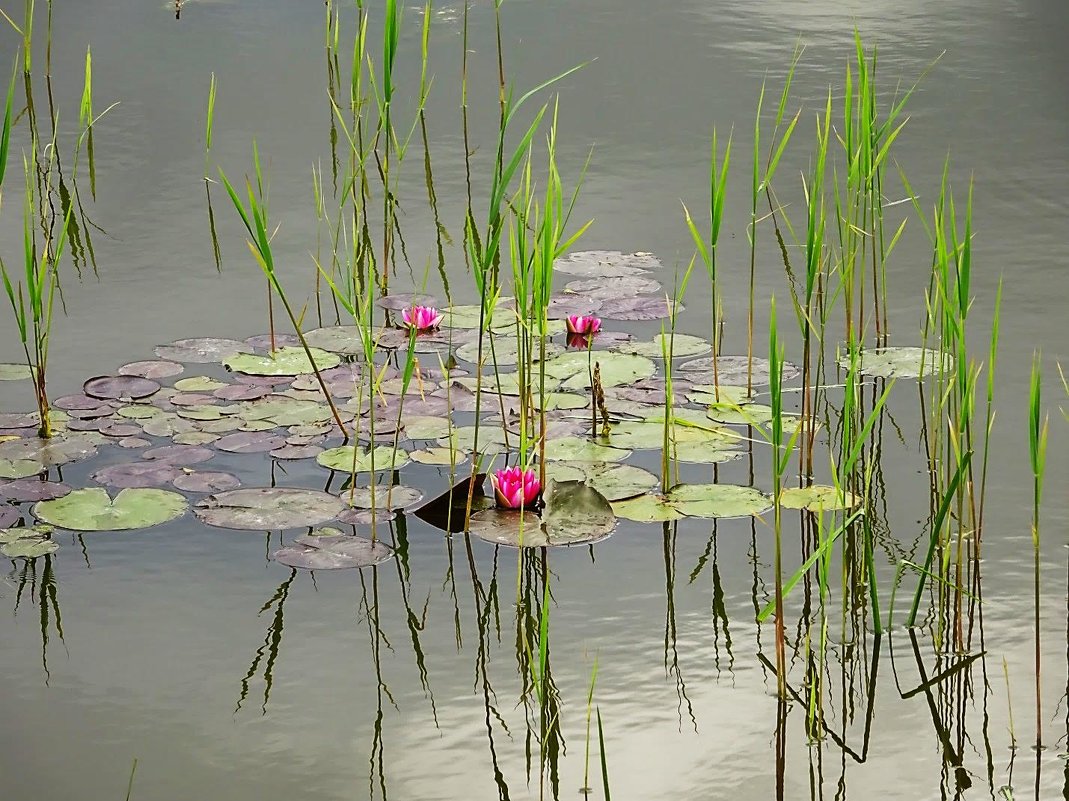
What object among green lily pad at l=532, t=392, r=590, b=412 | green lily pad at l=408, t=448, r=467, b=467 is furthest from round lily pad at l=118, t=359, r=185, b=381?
green lily pad at l=532, t=392, r=590, b=412

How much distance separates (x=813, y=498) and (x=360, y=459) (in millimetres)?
640

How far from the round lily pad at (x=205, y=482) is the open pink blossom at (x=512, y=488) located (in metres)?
0.38

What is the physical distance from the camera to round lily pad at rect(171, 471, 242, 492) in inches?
76.4

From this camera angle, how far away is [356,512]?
6.15 feet

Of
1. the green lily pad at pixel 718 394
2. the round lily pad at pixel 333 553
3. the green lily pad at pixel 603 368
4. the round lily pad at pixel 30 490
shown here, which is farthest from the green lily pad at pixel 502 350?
the round lily pad at pixel 30 490

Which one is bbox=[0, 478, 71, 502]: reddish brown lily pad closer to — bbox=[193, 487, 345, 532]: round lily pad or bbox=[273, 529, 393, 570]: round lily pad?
bbox=[193, 487, 345, 532]: round lily pad

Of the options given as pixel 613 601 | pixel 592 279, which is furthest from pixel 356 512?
pixel 592 279

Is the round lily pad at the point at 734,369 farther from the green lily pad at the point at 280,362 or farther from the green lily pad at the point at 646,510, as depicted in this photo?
the green lily pad at the point at 280,362

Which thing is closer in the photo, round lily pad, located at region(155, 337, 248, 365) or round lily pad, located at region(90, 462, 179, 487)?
round lily pad, located at region(90, 462, 179, 487)

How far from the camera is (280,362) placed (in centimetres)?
236

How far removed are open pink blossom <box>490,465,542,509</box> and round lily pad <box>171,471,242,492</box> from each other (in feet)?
1.24

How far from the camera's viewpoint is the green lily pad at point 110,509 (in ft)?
6.08

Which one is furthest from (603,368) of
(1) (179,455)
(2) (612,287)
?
(1) (179,455)

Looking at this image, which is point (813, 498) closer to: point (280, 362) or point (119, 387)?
point (280, 362)
